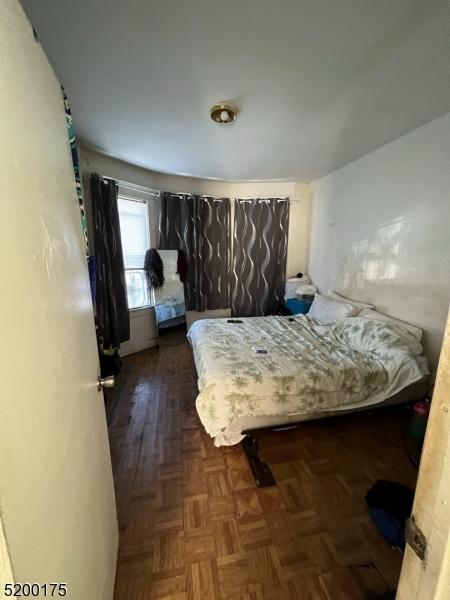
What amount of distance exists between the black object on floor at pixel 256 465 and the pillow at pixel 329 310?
1625 millimetres

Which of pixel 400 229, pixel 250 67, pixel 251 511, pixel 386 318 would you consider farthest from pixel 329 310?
pixel 250 67

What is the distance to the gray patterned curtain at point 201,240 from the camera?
3.61 metres

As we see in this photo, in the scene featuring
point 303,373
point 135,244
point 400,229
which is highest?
point 400,229

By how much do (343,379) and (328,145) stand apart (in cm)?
232

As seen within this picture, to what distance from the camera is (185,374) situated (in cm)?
288

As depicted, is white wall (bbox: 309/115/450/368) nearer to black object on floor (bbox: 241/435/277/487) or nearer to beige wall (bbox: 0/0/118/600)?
black object on floor (bbox: 241/435/277/487)

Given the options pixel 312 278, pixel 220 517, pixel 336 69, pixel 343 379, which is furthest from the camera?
pixel 312 278

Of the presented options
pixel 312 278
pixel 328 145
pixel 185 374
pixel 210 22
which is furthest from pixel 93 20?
pixel 312 278

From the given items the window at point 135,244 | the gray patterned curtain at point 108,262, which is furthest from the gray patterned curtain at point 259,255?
the gray patterned curtain at point 108,262

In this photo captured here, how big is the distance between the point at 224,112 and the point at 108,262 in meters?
2.08

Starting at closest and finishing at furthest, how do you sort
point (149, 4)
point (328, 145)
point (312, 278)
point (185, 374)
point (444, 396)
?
point (444, 396), point (149, 4), point (328, 145), point (185, 374), point (312, 278)

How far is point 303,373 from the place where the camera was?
1.80 m

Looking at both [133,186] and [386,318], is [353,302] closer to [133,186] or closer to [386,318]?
[386,318]

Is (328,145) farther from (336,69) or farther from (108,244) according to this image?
(108,244)
